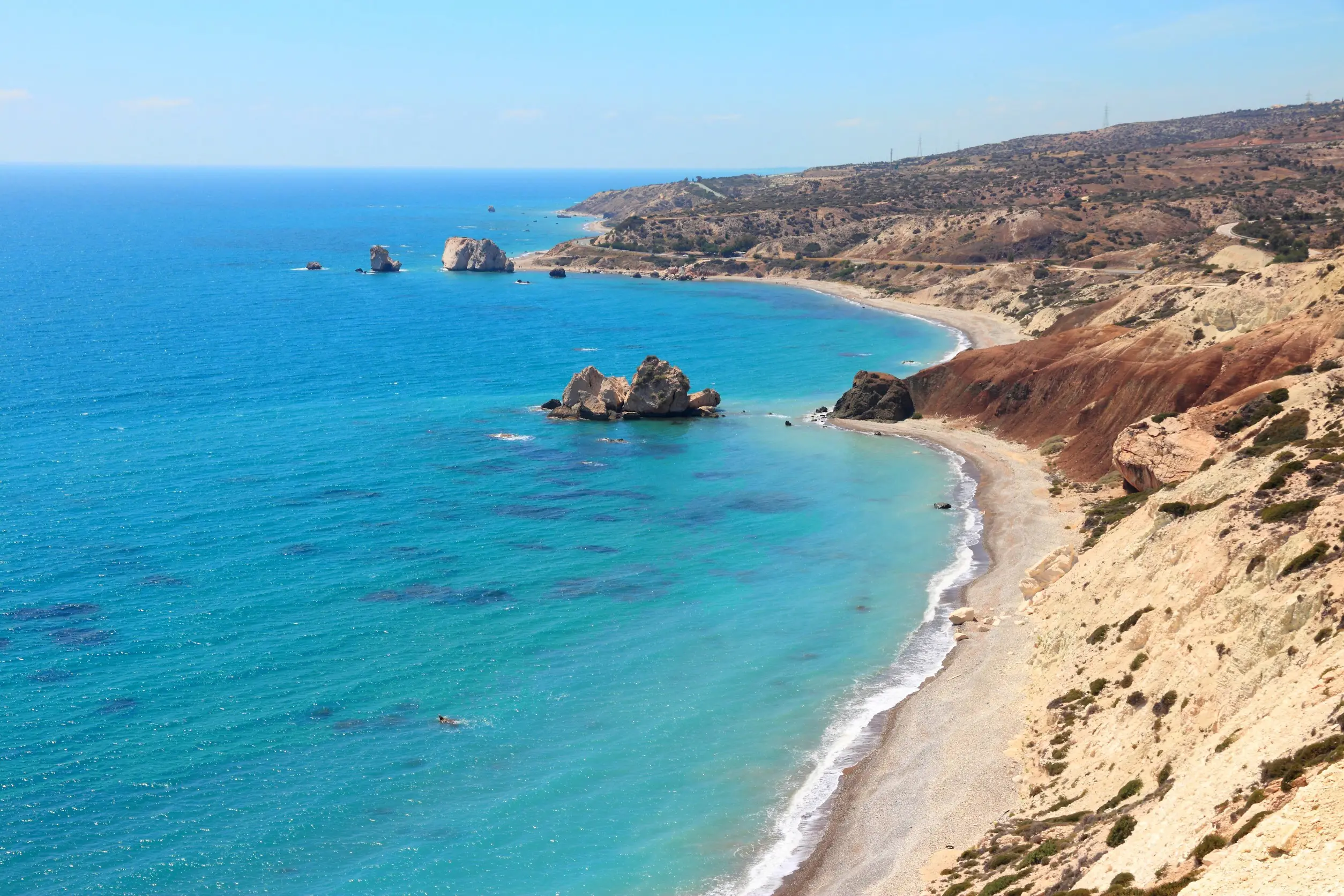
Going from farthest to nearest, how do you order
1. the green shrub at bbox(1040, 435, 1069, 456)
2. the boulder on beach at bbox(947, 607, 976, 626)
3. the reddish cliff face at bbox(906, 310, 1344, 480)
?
the green shrub at bbox(1040, 435, 1069, 456) → the reddish cliff face at bbox(906, 310, 1344, 480) → the boulder on beach at bbox(947, 607, 976, 626)

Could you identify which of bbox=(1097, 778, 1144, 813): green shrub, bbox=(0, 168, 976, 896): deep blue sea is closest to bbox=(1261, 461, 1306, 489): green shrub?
bbox=(1097, 778, 1144, 813): green shrub

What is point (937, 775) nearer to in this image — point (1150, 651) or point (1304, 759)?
point (1150, 651)

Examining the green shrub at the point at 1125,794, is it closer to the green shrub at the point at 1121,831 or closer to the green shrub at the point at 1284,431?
the green shrub at the point at 1121,831

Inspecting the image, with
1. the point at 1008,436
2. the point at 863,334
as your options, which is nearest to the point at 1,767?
the point at 1008,436

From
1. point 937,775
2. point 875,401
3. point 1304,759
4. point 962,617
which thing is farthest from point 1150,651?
point 875,401

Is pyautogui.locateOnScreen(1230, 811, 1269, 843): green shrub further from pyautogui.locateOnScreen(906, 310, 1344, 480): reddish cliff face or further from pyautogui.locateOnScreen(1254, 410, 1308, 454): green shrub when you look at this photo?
pyautogui.locateOnScreen(906, 310, 1344, 480): reddish cliff face

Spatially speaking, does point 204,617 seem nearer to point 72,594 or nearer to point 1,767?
point 72,594
